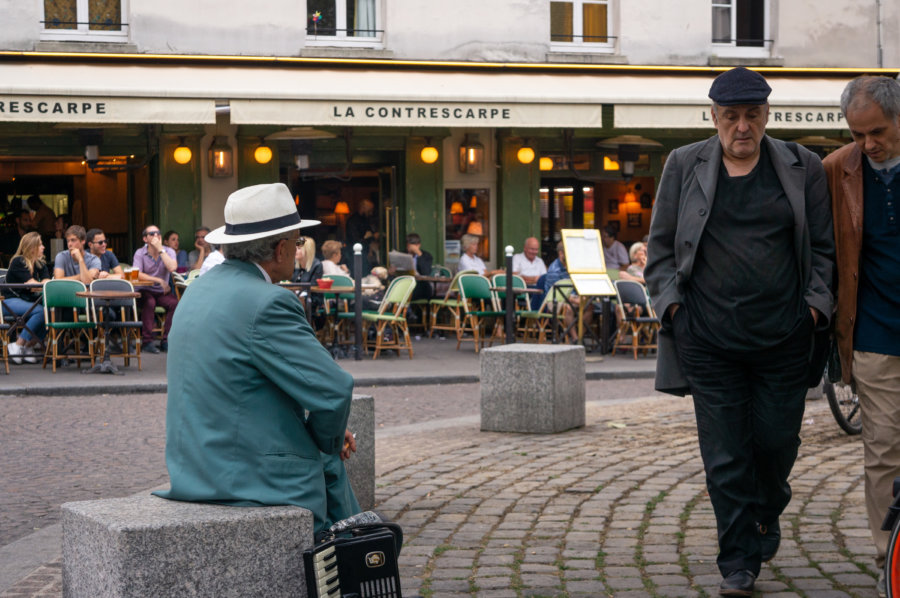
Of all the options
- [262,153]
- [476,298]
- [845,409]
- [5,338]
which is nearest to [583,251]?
[476,298]

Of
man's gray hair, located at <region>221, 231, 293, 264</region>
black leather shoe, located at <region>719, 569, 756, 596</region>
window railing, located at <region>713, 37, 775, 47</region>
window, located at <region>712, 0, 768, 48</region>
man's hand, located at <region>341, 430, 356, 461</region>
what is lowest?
black leather shoe, located at <region>719, 569, 756, 596</region>

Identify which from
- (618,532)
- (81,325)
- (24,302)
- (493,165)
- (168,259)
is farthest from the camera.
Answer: (493,165)

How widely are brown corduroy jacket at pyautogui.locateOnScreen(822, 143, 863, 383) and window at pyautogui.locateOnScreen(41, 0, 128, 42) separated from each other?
592 inches

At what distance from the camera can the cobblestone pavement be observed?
499cm

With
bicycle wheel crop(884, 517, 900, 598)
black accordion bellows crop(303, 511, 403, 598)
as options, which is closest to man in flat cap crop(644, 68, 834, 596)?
bicycle wheel crop(884, 517, 900, 598)

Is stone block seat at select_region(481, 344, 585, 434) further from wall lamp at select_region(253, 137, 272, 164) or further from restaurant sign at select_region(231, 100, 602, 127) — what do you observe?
wall lamp at select_region(253, 137, 272, 164)

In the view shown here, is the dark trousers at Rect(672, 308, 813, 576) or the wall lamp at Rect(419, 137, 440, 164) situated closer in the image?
the dark trousers at Rect(672, 308, 813, 576)

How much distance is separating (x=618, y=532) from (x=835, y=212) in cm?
181

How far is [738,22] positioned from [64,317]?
1186 cm

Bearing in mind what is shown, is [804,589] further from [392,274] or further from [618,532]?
[392,274]

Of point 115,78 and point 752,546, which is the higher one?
point 115,78

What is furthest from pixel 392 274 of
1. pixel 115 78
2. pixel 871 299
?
pixel 871 299

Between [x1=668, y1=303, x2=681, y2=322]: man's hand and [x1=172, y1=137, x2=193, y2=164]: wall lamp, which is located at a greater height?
[x1=172, y1=137, x2=193, y2=164]: wall lamp

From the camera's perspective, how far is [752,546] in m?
4.73
